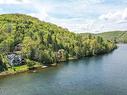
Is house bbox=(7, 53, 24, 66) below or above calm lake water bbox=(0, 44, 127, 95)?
above

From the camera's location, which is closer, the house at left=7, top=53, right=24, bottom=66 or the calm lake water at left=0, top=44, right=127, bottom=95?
the calm lake water at left=0, top=44, right=127, bottom=95

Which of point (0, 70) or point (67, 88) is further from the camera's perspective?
point (0, 70)

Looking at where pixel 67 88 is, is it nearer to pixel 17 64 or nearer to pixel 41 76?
pixel 41 76

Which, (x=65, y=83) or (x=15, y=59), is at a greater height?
(x=15, y=59)

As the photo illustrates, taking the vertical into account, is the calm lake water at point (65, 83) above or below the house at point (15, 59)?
below

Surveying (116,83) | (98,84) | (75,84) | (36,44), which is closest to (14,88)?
(75,84)

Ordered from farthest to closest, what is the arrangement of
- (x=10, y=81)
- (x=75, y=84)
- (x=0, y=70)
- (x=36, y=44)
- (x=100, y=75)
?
(x=36, y=44) → (x=0, y=70) → (x=100, y=75) → (x=10, y=81) → (x=75, y=84)

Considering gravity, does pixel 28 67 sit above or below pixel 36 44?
below

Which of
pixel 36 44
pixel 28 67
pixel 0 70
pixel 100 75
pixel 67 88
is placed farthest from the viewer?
pixel 36 44
